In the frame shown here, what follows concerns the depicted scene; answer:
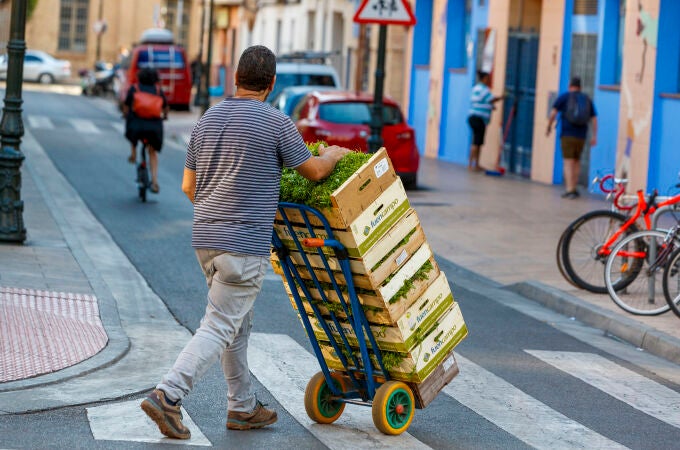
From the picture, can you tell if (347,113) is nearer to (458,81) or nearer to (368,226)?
(458,81)

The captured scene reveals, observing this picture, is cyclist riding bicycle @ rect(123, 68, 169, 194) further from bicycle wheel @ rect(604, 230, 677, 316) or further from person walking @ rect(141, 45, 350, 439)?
person walking @ rect(141, 45, 350, 439)

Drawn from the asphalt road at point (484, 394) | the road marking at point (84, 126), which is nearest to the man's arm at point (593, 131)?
the asphalt road at point (484, 394)

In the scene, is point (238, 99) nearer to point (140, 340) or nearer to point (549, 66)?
point (140, 340)

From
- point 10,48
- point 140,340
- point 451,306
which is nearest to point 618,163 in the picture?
point 10,48

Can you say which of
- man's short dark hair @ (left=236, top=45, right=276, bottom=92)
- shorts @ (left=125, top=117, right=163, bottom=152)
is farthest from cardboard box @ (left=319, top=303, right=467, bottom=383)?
shorts @ (left=125, top=117, right=163, bottom=152)

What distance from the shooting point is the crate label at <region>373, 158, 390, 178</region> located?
6.34m

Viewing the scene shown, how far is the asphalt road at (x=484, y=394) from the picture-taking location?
6555 millimetres

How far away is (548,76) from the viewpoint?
79.2ft

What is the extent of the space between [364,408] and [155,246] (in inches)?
259

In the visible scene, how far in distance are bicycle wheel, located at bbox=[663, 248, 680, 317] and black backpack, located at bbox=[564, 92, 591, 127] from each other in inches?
406

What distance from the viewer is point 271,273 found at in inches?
492

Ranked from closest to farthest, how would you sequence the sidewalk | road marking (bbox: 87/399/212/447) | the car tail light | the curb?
road marking (bbox: 87/399/212/447) → the sidewalk → the curb → the car tail light

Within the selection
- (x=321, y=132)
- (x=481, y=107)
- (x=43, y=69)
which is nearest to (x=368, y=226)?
(x=321, y=132)

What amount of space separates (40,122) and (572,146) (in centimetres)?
1675
